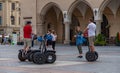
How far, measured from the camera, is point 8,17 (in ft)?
243

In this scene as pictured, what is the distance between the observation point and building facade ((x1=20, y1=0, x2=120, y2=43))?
39531 mm

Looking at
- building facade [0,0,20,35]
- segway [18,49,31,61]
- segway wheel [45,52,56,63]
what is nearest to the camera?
segway wheel [45,52,56,63]

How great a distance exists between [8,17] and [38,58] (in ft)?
200

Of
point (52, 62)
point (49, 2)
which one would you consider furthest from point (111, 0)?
point (52, 62)

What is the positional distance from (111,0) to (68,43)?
776 centimetres

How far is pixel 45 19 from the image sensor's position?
156ft

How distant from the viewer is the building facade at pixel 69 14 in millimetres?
39531

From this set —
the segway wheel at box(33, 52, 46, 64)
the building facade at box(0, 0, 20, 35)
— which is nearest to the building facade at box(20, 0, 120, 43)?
the segway wheel at box(33, 52, 46, 64)

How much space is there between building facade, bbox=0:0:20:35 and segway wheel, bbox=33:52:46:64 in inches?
2309

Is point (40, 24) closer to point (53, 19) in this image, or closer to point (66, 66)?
point (53, 19)

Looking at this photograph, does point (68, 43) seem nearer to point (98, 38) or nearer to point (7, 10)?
point (98, 38)

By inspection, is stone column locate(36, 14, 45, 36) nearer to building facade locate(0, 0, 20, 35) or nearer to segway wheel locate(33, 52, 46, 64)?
building facade locate(0, 0, 20, 35)

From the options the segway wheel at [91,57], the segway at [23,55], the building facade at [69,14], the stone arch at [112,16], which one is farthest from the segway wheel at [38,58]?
the stone arch at [112,16]

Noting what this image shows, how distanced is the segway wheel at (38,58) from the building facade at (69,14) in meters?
25.2
